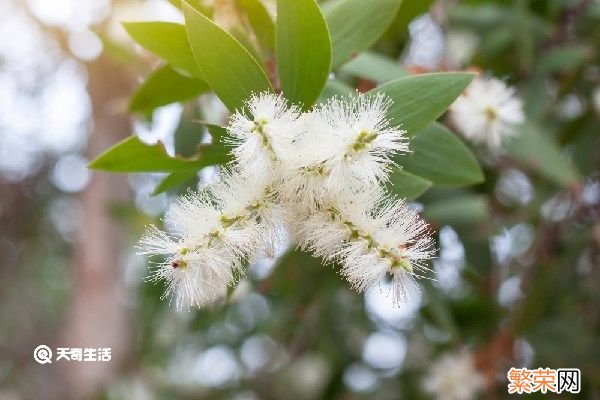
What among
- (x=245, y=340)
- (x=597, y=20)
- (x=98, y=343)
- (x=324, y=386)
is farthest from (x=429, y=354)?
(x=98, y=343)

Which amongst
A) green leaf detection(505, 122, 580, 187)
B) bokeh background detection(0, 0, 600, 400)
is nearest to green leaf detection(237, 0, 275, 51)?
bokeh background detection(0, 0, 600, 400)

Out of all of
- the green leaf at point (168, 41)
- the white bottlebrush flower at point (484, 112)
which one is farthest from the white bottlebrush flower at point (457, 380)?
the green leaf at point (168, 41)

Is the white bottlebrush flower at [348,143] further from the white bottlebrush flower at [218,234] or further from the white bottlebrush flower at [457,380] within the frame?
the white bottlebrush flower at [457,380]

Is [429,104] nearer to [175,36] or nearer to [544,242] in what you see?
[175,36]

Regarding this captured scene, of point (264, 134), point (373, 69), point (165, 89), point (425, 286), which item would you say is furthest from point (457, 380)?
point (264, 134)

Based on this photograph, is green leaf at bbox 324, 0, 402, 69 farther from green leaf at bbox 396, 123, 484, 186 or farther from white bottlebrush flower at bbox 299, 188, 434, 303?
white bottlebrush flower at bbox 299, 188, 434, 303
